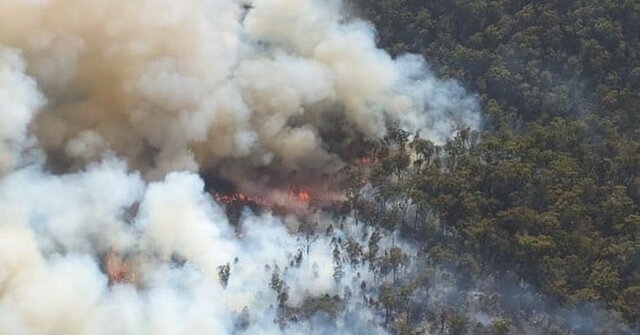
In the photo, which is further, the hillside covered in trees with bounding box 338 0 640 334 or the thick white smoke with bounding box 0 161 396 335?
the hillside covered in trees with bounding box 338 0 640 334

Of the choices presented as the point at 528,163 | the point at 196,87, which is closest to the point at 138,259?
the point at 196,87

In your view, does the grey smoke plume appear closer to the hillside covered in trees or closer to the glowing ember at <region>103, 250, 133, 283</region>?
the hillside covered in trees

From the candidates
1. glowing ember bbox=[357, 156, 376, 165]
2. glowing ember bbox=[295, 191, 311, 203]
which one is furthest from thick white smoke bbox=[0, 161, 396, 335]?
glowing ember bbox=[357, 156, 376, 165]

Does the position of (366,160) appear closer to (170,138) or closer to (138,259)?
(170,138)

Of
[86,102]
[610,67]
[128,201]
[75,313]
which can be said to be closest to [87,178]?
[128,201]

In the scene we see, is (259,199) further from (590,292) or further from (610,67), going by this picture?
(610,67)
